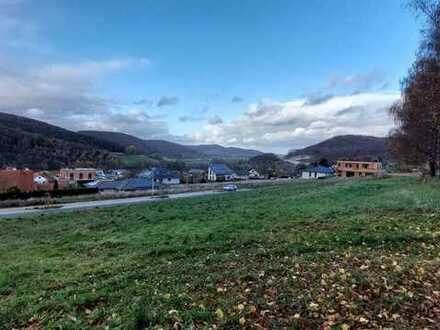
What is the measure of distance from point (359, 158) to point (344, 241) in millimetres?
111518

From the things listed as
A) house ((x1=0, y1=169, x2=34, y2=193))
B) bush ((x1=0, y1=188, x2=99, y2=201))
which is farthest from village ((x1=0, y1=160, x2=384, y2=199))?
bush ((x1=0, y1=188, x2=99, y2=201))

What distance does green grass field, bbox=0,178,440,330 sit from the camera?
4480 mm

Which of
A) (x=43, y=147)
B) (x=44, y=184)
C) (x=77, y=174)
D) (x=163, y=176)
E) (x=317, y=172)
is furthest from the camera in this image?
(x=43, y=147)

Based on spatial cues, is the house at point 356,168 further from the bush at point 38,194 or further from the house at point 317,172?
the bush at point 38,194

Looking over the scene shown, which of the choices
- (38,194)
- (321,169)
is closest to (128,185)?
(38,194)

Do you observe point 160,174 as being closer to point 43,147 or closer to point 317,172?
point 317,172

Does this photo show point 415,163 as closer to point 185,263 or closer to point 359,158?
point 185,263

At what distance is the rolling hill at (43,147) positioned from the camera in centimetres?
10675

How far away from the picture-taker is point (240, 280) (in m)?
5.75

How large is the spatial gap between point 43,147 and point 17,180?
66196 millimetres

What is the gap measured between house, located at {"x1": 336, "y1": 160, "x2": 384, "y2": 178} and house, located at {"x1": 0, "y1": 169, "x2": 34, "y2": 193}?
82019 mm

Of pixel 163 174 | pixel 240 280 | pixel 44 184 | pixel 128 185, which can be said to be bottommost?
pixel 128 185

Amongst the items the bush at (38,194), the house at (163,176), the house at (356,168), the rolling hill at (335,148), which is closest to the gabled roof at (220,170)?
the house at (163,176)

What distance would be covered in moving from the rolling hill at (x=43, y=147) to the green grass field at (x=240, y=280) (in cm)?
10946
